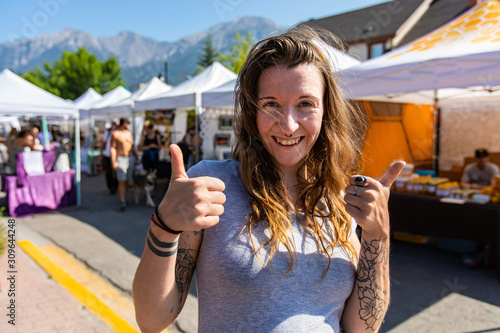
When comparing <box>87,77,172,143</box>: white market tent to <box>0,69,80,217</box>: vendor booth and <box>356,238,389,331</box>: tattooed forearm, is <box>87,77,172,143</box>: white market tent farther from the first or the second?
<box>356,238,389,331</box>: tattooed forearm

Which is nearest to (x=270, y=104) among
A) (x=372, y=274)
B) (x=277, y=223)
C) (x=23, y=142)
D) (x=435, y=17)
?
(x=277, y=223)

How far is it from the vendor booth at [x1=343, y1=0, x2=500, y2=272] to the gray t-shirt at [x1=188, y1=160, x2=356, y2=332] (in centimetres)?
190

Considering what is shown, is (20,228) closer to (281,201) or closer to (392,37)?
(281,201)

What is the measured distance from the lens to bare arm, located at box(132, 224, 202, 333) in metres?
1.01

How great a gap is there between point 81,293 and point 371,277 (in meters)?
3.42

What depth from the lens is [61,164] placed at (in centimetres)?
811

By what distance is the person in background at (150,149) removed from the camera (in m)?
8.91

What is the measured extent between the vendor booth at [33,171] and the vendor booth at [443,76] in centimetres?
640

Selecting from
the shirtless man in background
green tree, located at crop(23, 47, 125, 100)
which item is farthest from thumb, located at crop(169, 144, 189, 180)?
green tree, located at crop(23, 47, 125, 100)

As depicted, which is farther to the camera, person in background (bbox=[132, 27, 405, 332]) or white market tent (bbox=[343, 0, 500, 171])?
white market tent (bbox=[343, 0, 500, 171])

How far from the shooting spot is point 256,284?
1039 mm

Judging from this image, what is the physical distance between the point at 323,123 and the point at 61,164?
821 cm

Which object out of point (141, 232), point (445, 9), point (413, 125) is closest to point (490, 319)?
point (141, 232)

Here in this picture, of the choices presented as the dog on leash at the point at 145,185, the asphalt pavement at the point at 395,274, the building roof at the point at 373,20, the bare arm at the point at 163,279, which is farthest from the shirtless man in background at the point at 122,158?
the building roof at the point at 373,20
